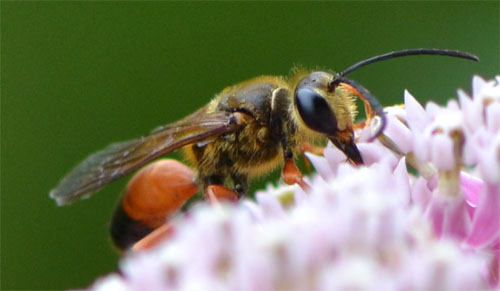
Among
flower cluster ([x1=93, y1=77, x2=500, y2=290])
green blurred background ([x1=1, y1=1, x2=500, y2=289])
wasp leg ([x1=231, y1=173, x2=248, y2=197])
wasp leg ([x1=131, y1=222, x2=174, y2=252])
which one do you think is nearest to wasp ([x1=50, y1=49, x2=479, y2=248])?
wasp leg ([x1=231, y1=173, x2=248, y2=197])

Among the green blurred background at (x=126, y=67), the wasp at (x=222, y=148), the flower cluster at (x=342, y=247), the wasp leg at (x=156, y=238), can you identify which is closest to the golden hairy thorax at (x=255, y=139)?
the wasp at (x=222, y=148)

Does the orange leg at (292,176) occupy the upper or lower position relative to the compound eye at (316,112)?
lower

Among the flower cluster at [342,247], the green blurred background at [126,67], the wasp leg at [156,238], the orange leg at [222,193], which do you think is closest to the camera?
the flower cluster at [342,247]

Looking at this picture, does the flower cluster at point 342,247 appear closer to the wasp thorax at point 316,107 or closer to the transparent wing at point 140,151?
the wasp thorax at point 316,107

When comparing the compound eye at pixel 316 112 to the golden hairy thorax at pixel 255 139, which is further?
the golden hairy thorax at pixel 255 139

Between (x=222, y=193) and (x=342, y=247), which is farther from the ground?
(x=222, y=193)

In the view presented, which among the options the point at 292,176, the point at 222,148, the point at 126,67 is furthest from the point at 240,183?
the point at 126,67

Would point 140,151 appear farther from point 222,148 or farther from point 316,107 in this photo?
point 316,107

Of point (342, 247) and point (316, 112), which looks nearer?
point (342, 247)
